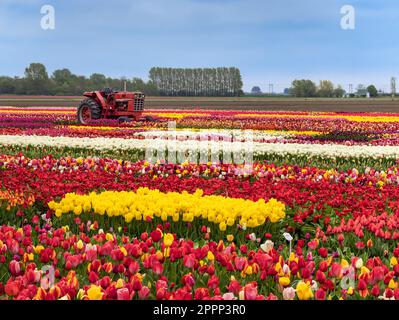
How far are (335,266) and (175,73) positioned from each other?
131 metres

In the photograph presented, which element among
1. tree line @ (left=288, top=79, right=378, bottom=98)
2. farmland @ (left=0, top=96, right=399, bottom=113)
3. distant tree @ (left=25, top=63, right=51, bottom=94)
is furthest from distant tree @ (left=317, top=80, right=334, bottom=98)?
distant tree @ (left=25, top=63, right=51, bottom=94)

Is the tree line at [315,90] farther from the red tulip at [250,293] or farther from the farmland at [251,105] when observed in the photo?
the red tulip at [250,293]

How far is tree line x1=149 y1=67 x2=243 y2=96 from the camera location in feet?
425

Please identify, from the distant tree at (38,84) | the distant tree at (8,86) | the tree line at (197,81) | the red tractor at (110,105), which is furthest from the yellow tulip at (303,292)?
the tree line at (197,81)

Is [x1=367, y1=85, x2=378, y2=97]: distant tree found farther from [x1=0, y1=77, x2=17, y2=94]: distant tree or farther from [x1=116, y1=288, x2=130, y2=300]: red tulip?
[x1=116, y1=288, x2=130, y2=300]: red tulip

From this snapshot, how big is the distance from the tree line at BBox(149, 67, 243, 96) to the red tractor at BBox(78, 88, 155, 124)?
94890mm

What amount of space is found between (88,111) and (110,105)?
42.7 inches

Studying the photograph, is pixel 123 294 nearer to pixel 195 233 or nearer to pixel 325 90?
pixel 195 233

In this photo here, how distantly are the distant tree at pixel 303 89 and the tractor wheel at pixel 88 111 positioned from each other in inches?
3949

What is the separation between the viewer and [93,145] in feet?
52.7

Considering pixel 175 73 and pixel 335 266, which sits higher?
pixel 175 73

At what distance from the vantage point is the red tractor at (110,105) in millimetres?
27516

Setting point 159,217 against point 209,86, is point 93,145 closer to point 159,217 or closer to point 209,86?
point 159,217
